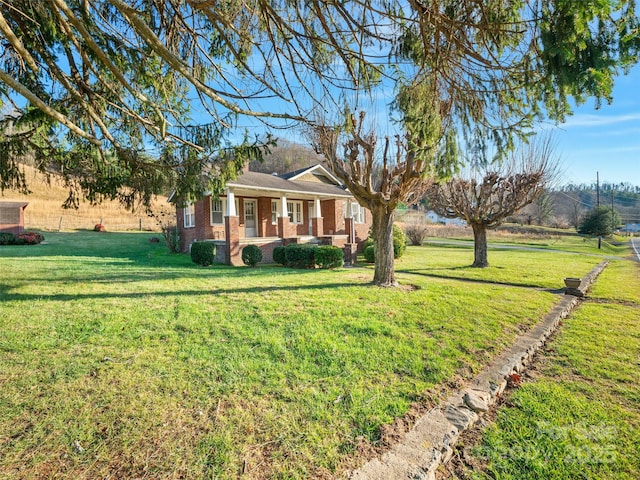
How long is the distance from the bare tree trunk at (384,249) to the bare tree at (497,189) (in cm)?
474

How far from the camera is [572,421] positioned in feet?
→ 9.70

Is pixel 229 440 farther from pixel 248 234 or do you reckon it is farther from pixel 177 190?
pixel 248 234

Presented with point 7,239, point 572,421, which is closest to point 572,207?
point 572,421

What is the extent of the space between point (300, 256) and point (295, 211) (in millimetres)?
7986

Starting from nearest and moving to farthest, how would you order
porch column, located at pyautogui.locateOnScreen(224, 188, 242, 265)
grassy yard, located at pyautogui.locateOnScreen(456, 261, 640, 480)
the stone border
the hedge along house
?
1. the stone border
2. grassy yard, located at pyautogui.locateOnScreen(456, 261, 640, 480)
3. porch column, located at pyautogui.locateOnScreen(224, 188, 242, 265)
4. the hedge along house

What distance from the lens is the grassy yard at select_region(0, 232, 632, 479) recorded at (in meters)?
2.34

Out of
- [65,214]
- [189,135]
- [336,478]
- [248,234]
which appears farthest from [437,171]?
[65,214]

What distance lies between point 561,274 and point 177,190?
1311cm

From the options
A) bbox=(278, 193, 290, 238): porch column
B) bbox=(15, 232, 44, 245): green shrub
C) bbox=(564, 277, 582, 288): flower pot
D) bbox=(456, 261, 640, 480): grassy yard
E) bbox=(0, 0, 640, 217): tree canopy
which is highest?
bbox=(0, 0, 640, 217): tree canopy

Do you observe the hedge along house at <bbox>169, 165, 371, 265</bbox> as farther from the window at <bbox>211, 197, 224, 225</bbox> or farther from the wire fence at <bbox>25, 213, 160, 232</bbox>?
the wire fence at <bbox>25, 213, 160, 232</bbox>

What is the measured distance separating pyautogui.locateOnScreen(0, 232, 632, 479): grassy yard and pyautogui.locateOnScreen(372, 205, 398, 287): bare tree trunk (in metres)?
1.44

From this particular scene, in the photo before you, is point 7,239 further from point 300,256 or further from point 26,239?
point 300,256

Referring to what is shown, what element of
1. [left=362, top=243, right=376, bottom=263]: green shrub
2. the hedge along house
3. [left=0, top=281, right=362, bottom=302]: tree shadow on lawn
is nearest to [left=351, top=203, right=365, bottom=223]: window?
the hedge along house

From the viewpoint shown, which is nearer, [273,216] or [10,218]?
[273,216]
